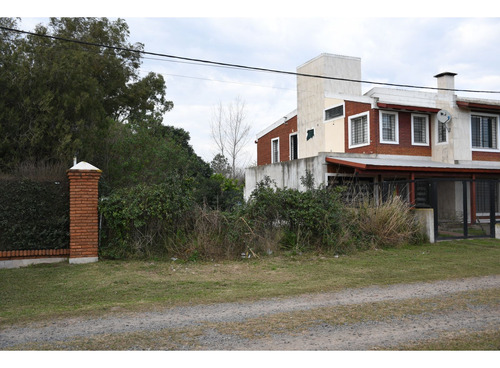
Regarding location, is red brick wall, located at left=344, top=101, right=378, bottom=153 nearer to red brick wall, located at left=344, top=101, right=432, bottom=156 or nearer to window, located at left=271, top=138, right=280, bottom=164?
red brick wall, located at left=344, top=101, right=432, bottom=156

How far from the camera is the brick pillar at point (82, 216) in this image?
31.9 feet

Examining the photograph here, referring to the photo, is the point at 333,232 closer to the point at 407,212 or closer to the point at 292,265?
the point at 292,265

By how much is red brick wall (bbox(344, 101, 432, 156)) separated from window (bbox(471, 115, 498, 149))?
214 cm

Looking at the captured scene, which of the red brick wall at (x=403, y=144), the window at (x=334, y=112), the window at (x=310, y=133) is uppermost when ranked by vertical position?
the window at (x=334, y=112)

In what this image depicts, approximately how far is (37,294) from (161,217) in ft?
11.8

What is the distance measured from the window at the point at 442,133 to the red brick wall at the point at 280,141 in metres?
8.08

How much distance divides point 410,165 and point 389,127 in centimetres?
312

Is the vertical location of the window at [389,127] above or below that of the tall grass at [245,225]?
above

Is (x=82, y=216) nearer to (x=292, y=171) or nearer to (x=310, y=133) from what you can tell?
(x=292, y=171)

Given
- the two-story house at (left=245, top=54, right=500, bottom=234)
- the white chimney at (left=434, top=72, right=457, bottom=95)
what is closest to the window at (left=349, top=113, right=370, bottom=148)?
the two-story house at (left=245, top=54, right=500, bottom=234)

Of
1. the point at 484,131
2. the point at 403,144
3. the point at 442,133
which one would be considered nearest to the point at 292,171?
the point at 403,144

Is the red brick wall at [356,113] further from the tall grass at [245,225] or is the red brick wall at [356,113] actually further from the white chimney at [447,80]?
the tall grass at [245,225]

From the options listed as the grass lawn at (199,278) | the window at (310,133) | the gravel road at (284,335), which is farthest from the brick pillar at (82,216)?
the window at (310,133)

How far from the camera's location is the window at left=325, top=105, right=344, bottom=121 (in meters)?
21.0
